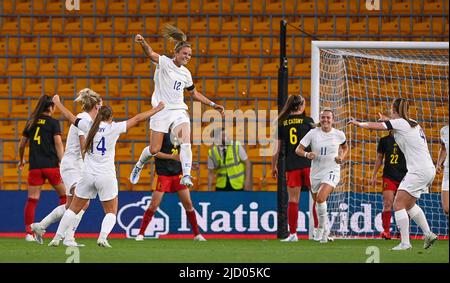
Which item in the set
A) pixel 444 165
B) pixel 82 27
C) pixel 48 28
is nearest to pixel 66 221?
pixel 444 165

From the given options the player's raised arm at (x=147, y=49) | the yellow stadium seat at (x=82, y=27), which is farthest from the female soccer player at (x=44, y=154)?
the yellow stadium seat at (x=82, y=27)

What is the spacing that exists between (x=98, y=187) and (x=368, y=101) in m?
8.26

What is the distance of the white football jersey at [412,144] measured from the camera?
12953mm

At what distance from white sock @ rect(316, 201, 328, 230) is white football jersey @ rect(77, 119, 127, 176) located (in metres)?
3.68

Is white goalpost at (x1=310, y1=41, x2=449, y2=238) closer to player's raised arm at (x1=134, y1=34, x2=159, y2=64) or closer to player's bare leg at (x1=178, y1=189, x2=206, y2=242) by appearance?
player's bare leg at (x1=178, y1=189, x2=206, y2=242)

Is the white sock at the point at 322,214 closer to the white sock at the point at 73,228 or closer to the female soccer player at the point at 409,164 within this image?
the female soccer player at the point at 409,164

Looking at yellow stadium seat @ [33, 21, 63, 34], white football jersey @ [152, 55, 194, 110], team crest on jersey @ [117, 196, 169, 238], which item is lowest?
team crest on jersey @ [117, 196, 169, 238]

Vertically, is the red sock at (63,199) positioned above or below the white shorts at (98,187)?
below

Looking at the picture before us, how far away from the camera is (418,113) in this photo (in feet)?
64.8

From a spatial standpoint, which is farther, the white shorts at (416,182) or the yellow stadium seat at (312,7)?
the yellow stadium seat at (312,7)

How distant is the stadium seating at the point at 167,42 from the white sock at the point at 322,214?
5526 mm

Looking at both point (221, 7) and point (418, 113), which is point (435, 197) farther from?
point (221, 7)

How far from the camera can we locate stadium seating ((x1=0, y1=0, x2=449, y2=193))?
21.6 meters

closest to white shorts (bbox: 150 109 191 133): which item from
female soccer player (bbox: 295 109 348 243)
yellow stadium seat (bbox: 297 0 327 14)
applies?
female soccer player (bbox: 295 109 348 243)
